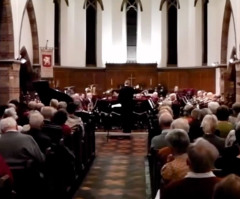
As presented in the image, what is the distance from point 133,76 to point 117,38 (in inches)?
92.0

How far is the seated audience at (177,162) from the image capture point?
14.9 ft

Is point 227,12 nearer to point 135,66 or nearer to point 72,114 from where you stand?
point 135,66

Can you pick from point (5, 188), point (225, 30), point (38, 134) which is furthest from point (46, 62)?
point (5, 188)

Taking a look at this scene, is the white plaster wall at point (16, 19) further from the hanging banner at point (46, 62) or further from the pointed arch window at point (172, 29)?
the pointed arch window at point (172, 29)

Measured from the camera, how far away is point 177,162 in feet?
15.2

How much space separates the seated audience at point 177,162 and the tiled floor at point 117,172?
2978 millimetres

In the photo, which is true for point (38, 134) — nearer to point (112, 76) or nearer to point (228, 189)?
point (228, 189)

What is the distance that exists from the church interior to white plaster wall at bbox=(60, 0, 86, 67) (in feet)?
0.16

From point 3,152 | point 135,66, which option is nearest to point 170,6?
point 135,66

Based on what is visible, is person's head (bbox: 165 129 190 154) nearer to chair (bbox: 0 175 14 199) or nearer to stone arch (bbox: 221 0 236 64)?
chair (bbox: 0 175 14 199)

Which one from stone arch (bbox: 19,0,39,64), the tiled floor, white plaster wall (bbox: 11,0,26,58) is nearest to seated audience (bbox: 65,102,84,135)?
the tiled floor

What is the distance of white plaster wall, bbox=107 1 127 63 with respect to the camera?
1015 inches

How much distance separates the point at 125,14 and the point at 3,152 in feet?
68.9

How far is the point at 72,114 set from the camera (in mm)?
9578
